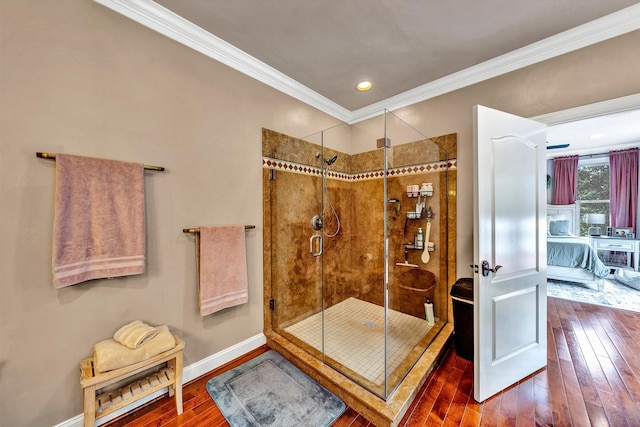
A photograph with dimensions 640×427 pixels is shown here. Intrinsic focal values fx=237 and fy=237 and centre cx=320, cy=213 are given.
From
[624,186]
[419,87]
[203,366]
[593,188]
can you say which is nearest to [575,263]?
[624,186]

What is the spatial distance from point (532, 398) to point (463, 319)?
59 cm

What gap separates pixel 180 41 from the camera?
5.68 ft

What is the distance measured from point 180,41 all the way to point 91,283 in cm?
174

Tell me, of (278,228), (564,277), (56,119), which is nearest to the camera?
(56,119)

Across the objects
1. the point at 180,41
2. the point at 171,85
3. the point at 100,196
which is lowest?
the point at 100,196

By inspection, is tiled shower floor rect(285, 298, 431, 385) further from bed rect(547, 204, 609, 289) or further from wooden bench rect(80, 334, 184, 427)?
bed rect(547, 204, 609, 289)

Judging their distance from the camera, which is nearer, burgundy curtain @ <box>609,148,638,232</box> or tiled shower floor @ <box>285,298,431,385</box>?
tiled shower floor @ <box>285,298,431,385</box>

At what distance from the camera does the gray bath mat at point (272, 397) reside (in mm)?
1447

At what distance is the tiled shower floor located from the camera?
6.02 ft

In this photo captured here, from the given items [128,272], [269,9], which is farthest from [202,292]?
[269,9]

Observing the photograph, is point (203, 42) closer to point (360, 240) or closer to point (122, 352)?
point (122, 352)

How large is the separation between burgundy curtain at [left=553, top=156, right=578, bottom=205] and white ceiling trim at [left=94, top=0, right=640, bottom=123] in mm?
4581

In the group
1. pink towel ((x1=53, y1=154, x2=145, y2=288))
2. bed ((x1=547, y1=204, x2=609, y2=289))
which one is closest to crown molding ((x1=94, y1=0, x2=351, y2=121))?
pink towel ((x1=53, y1=154, x2=145, y2=288))

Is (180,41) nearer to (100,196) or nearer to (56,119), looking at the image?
(56,119)
